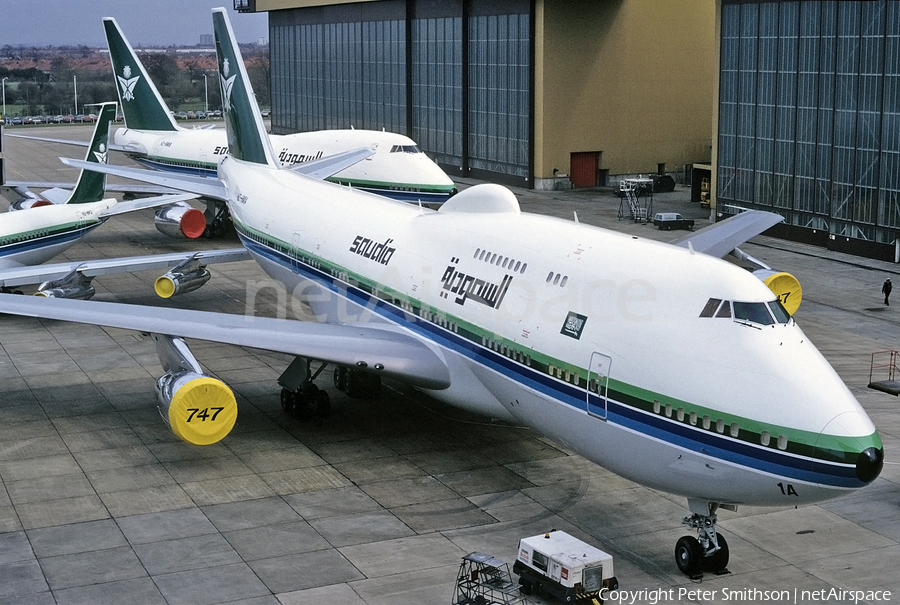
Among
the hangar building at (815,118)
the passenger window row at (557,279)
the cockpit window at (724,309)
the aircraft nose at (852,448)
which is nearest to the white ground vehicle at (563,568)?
the aircraft nose at (852,448)

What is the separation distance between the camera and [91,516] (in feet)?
80.3

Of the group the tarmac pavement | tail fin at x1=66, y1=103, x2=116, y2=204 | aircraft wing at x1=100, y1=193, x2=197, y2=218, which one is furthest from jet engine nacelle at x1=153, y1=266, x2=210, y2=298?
tail fin at x1=66, y1=103, x2=116, y2=204

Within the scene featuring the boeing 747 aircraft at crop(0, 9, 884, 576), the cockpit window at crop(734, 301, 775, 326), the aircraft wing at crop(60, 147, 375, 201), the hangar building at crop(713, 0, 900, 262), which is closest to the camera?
the boeing 747 aircraft at crop(0, 9, 884, 576)

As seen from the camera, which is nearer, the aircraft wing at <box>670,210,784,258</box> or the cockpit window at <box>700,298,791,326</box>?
the cockpit window at <box>700,298,791,326</box>

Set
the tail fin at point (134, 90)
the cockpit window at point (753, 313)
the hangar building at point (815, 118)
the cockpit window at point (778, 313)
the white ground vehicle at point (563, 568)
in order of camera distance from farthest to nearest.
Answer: the tail fin at point (134, 90) → the hangar building at point (815, 118) → the cockpit window at point (778, 313) → the cockpit window at point (753, 313) → the white ground vehicle at point (563, 568)

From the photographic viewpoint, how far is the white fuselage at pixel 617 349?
19344 millimetres

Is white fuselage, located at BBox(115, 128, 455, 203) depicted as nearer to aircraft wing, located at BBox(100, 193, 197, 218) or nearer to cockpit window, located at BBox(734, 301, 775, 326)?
aircraft wing, located at BBox(100, 193, 197, 218)

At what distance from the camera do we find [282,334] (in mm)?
28531

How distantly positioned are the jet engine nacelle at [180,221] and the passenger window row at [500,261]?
3201cm

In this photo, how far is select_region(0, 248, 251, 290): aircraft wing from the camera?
41.2 m

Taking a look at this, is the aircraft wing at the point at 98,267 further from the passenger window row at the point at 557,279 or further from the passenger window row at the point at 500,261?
the passenger window row at the point at 557,279

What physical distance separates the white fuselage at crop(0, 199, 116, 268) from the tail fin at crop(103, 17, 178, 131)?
18.7 metres

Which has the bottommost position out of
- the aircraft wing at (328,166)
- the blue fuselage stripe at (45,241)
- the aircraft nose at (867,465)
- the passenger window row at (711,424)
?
the aircraft nose at (867,465)

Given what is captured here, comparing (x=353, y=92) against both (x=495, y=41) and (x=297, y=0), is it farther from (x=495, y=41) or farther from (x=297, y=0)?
(x=495, y=41)
